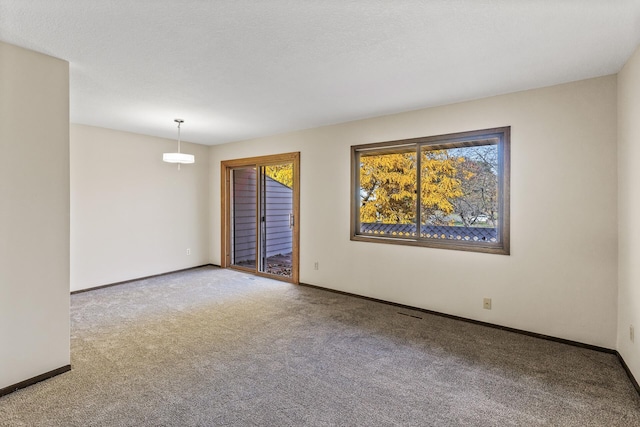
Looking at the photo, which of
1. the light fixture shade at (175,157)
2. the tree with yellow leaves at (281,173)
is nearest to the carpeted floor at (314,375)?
the light fixture shade at (175,157)

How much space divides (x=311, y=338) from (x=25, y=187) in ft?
8.59

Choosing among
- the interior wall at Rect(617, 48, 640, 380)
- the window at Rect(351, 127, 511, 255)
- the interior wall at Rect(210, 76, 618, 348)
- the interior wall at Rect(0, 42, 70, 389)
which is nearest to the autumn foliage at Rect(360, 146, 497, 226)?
the window at Rect(351, 127, 511, 255)

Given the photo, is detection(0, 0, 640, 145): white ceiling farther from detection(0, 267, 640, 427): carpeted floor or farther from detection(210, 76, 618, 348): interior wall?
detection(0, 267, 640, 427): carpeted floor

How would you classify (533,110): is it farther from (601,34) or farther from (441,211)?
(441,211)

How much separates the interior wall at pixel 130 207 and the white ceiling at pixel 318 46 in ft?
4.37

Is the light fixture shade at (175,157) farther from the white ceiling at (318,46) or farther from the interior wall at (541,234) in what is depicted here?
the interior wall at (541,234)

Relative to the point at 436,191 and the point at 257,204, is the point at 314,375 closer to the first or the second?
the point at 436,191

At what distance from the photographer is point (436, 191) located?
383cm

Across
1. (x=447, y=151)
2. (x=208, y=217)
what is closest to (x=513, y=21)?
(x=447, y=151)

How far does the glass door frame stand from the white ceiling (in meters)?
1.65

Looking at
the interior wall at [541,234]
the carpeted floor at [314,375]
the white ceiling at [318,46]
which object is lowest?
the carpeted floor at [314,375]

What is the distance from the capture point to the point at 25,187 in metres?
2.30

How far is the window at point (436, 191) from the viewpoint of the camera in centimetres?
342

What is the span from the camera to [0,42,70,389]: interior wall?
2.22m
